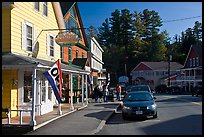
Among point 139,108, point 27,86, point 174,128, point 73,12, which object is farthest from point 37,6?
point 73,12

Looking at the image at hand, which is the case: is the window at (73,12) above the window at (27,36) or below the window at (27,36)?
above

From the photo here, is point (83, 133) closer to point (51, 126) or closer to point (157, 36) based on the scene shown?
point (51, 126)

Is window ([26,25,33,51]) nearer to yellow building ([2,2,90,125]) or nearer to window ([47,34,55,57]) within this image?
yellow building ([2,2,90,125])

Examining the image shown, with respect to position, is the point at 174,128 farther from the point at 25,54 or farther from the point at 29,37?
the point at 29,37

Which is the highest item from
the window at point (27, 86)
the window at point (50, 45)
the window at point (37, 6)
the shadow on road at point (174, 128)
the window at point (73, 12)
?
the window at point (73, 12)

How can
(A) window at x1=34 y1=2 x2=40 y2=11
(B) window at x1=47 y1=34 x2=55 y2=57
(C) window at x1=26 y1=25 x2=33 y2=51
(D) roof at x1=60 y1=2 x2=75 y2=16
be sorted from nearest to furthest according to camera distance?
1. (C) window at x1=26 y1=25 x2=33 y2=51
2. (A) window at x1=34 y1=2 x2=40 y2=11
3. (B) window at x1=47 y1=34 x2=55 y2=57
4. (D) roof at x1=60 y1=2 x2=75 y2=16

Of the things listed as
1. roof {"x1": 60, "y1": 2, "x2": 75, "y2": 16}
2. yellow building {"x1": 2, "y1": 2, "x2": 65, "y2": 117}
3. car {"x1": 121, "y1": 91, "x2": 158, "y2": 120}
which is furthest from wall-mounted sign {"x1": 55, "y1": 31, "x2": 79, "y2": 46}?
roof {"x1": 60, "y1": 2, "x2": 75, "y2": 16}

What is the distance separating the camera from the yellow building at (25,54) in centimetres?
1424

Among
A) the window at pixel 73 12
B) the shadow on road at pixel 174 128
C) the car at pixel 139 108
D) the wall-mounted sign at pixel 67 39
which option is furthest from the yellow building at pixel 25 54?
the window at pixel 73 12

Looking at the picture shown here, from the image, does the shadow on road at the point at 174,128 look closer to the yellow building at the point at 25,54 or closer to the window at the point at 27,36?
the yellow building at the point at 25,54

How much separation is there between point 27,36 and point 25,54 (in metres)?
1.15

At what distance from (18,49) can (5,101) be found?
2.69 metres

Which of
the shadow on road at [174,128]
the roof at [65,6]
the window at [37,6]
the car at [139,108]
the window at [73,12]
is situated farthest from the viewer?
the window at [73,12]

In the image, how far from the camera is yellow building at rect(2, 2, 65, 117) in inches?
561
